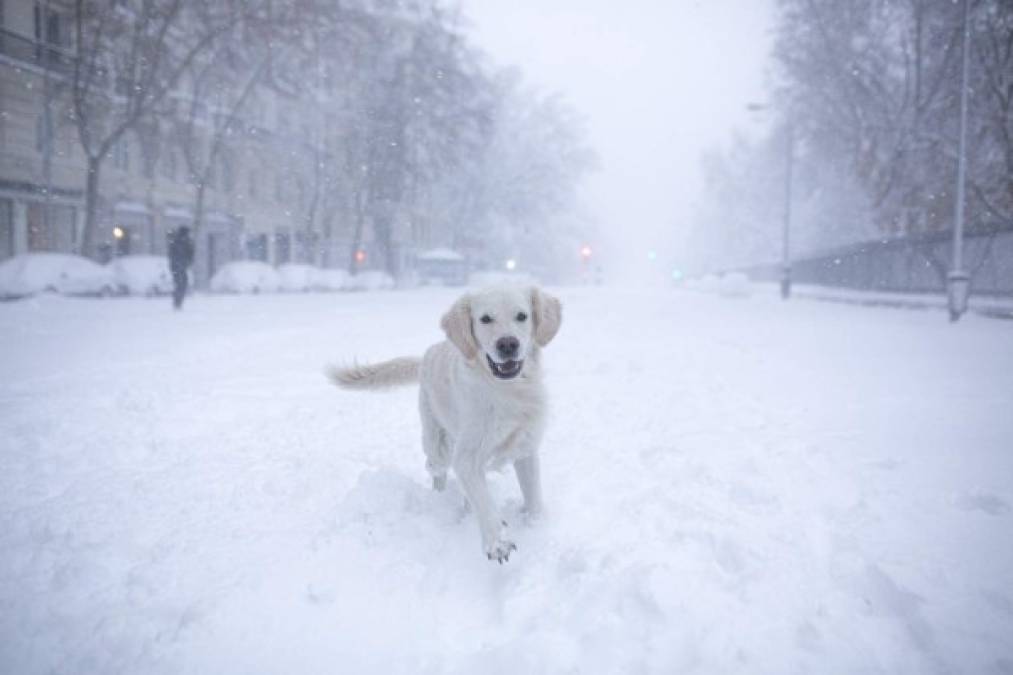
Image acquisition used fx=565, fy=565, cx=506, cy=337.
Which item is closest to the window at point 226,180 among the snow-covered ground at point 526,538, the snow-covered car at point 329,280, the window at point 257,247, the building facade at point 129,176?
the building facade at point 129,176

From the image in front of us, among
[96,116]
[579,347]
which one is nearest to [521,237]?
[96,116]

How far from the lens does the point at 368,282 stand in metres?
33.6

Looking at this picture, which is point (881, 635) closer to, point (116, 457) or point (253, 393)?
point (116, 457)

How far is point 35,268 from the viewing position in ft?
51.0

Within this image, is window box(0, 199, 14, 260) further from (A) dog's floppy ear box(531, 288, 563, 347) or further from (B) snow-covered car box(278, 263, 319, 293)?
(A) dog's floppy ear box(531, 288, 563, 347)

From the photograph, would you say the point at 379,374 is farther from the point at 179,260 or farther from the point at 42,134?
the point at 42,134

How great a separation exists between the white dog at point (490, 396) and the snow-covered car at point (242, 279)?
2330 cm

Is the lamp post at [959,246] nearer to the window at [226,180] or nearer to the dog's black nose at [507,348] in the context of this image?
the dog's black nose at [507,348]

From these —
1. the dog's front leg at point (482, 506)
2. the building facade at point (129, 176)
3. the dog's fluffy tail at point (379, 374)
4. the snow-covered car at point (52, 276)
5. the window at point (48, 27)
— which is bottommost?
the dog's front leg at point (482, 506)

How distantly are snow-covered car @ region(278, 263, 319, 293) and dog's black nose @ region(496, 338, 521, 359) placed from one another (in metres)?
25.9

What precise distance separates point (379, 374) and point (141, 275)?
63.0ft

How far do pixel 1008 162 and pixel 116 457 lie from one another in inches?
817

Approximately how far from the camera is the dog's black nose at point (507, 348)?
9.37 ft

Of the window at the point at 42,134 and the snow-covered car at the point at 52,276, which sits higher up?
the window at the point at 42,134
